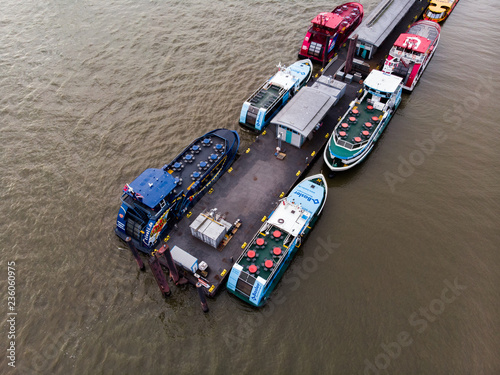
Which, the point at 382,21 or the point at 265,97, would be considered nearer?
the point at 265,97

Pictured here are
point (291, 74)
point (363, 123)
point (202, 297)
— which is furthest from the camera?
point (291, 74)

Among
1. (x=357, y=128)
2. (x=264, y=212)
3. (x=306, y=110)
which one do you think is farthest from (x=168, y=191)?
(x=357, y=128)

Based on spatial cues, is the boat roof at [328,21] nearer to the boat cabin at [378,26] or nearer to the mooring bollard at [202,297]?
the boat cabin at [378,26]

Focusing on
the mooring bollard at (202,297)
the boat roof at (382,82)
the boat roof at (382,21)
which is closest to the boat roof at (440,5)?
the boat roof at (382,21)

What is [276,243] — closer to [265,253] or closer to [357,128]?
[265,253]

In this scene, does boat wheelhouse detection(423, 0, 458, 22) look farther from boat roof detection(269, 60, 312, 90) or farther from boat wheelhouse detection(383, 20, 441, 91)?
boat roof detection(269, 60, 312, 90)

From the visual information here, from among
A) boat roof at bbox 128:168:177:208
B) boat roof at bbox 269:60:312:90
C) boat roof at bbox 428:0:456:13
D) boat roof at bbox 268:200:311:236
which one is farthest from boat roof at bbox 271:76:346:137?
boat roof at bbox 428:0:456:13

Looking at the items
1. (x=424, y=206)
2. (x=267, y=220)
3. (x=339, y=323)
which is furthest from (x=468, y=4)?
(x=339, y=323)
